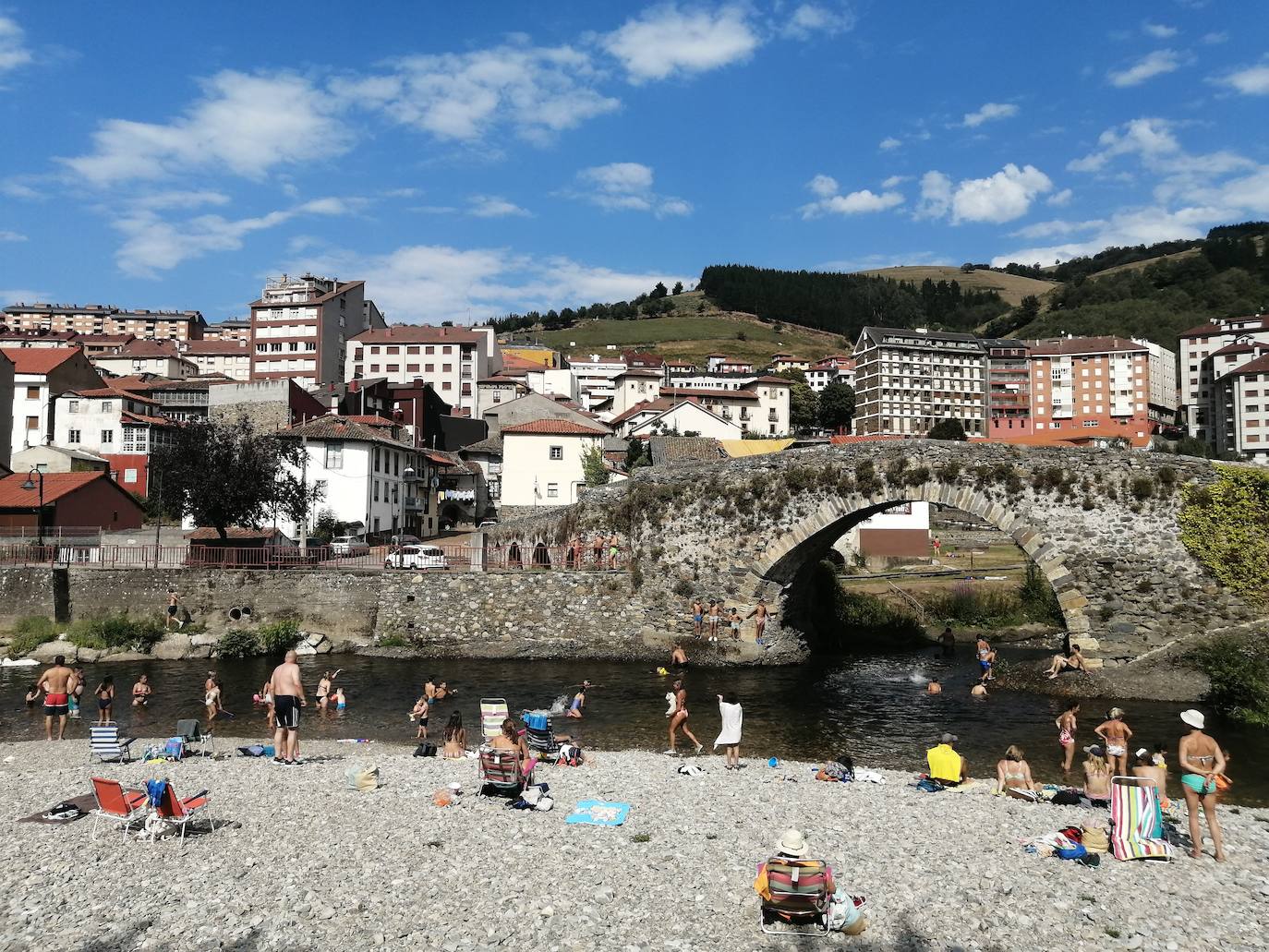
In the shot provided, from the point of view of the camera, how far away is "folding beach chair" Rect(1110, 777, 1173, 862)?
10.9 metres

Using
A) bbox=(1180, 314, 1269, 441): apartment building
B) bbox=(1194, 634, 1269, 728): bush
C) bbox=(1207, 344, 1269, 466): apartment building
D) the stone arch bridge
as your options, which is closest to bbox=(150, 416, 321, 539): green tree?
the stone arch bridge

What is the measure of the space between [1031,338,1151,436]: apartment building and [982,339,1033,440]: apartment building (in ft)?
5.91

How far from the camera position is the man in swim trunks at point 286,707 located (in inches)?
621

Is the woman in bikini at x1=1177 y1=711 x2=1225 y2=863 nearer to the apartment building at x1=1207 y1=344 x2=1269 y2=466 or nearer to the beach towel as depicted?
the beach towel

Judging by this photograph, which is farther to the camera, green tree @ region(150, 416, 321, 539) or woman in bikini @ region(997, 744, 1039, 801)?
green tree @ region(150, 416, 321, 539)

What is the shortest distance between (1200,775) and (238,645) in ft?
96.6

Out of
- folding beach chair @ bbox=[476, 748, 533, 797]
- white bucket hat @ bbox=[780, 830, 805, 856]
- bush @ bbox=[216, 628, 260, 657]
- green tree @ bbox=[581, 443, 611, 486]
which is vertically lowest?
bush @ bbox=[216, 628, 260, 657]

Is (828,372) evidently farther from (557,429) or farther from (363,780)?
(363,780)

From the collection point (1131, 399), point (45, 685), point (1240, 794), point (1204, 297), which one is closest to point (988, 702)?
point (1240, 794)

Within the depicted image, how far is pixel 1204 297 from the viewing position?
151 metres

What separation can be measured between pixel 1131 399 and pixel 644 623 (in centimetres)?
11110

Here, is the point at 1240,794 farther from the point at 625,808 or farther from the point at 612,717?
the point at 612,717

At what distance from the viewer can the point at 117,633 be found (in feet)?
99.3

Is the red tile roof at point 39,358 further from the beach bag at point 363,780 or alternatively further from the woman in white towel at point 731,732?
the woman in white towel at point 731,732
